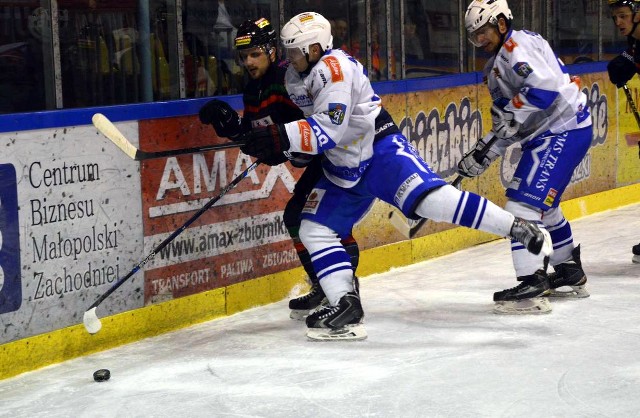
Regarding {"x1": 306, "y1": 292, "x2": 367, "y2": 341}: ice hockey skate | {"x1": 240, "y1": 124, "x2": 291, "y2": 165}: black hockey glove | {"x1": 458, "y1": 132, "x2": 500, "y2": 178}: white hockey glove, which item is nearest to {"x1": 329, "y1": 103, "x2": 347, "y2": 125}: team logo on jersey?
{"x1": 240, "y1": 124, "x2": 291, "y2": 165}: black hockey glove

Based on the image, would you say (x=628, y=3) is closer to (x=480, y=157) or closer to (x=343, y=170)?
(x=480, y=157)

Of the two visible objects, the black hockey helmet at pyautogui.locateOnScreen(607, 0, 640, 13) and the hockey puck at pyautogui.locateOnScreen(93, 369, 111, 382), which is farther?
the black hockey helmet at pyautogui.locateOnScreen(607, 0, 640, 13)

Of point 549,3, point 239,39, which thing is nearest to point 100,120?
point 239,39

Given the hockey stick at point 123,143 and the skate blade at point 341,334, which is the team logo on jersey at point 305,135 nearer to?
the hockey stick at point 123,143

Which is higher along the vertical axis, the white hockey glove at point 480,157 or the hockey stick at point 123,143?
the hockey stick at point 123,143

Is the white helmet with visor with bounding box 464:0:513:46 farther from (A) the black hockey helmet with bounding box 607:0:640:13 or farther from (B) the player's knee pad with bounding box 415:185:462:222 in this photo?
(A) the black hockey helmet with bounding box 607:0:640:13

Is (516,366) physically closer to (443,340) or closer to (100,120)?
(443,340)

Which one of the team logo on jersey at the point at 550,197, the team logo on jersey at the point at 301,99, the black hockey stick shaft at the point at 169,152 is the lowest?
the team logo on jersey at the point at 550,197

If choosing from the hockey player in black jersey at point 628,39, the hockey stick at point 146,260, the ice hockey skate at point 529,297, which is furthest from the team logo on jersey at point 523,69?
the hockey stick at point 146,260

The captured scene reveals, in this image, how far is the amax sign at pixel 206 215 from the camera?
195 inches

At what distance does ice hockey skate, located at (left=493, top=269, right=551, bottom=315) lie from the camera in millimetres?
5137

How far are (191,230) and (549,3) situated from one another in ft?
13.2

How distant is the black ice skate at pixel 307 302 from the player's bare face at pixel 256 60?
96 centimetres

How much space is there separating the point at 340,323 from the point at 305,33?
1141 mm
